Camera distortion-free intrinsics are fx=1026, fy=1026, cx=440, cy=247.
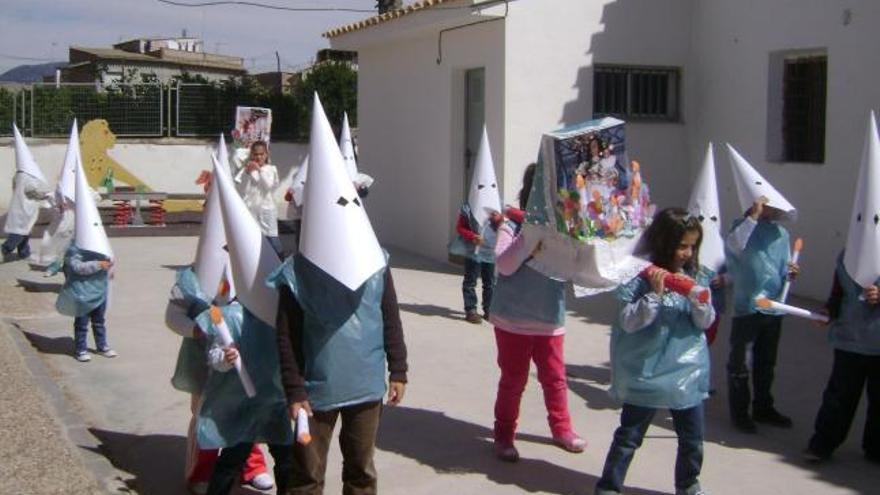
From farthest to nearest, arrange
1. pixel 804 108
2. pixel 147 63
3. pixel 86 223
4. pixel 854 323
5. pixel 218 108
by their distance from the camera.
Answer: pixel 147 63 < pixel 218 108 < pixel 804 108 < pixel 86 223 < pixel 854 323

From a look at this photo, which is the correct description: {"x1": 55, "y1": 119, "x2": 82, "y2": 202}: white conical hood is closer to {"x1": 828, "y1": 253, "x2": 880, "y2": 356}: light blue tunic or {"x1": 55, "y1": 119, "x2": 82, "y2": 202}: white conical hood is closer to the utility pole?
{"x1": 828, "y1": 253, "x2": 880, "y2": 356}: light blue tunic

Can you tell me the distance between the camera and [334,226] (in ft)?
13.3

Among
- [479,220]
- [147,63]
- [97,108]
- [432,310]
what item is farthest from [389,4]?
[147,63]

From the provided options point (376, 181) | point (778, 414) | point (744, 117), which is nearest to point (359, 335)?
point (778, 414)

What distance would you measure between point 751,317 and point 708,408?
0.94 m

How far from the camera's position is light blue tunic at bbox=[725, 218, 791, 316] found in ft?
20.0

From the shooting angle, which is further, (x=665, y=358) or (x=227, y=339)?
(x=665, y=358)

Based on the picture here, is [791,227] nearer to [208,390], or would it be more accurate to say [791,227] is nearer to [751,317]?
[751,317]

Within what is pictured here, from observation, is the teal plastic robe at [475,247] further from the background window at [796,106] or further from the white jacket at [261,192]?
the background window at [796,106]

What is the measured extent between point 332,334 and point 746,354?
3.09m

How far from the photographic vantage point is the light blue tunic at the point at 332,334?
418cm

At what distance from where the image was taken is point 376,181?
52.0ft

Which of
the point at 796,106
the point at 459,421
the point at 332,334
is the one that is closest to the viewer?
the point at 332,334

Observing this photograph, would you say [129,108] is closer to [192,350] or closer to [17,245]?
[17,245]
